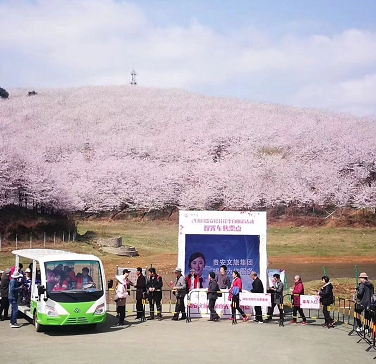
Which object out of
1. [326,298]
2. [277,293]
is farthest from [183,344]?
[326,298]

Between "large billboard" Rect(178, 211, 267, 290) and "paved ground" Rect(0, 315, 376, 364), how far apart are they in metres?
2.24

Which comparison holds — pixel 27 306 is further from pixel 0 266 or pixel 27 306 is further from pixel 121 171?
pixel 121 171

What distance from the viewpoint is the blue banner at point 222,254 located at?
19953mm

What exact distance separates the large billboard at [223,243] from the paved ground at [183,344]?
2.24m

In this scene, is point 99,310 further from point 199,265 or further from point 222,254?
point 222,254

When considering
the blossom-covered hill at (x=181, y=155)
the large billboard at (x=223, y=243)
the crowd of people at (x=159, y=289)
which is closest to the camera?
the crowd of people at (x=159, y=289)

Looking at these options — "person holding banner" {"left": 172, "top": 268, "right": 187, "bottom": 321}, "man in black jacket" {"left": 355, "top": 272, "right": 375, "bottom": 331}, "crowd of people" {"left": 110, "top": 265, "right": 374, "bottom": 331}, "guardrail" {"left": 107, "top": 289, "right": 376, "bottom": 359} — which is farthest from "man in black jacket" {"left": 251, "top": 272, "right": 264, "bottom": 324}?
"man in black jacket" {"left": 355, "top": 272, "right": 375, "bottom": 331}

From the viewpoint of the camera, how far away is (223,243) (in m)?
20.1

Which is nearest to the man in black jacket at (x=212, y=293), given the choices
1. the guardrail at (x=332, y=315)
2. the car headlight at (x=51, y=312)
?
the guardrail at (x=332, y=315)

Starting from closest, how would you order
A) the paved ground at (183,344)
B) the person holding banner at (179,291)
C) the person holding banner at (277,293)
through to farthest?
the paved ground at (183,344), the person holding banner at (277,293), the person holding banner at (179,291)

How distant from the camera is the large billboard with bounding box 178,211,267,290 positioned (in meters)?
19.5

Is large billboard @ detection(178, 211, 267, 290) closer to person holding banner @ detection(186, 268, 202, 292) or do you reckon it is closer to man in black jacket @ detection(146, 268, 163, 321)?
person holding banner @ detection(186, 268, 202, 292)

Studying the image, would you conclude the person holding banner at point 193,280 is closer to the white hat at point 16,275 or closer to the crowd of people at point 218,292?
the crowd of people at point 218,292

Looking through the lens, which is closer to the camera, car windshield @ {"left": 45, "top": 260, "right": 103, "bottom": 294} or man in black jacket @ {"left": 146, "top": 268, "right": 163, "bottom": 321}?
car windshield @ {"left": 45, "top": 260, "right": 103, "bottom": 294}
